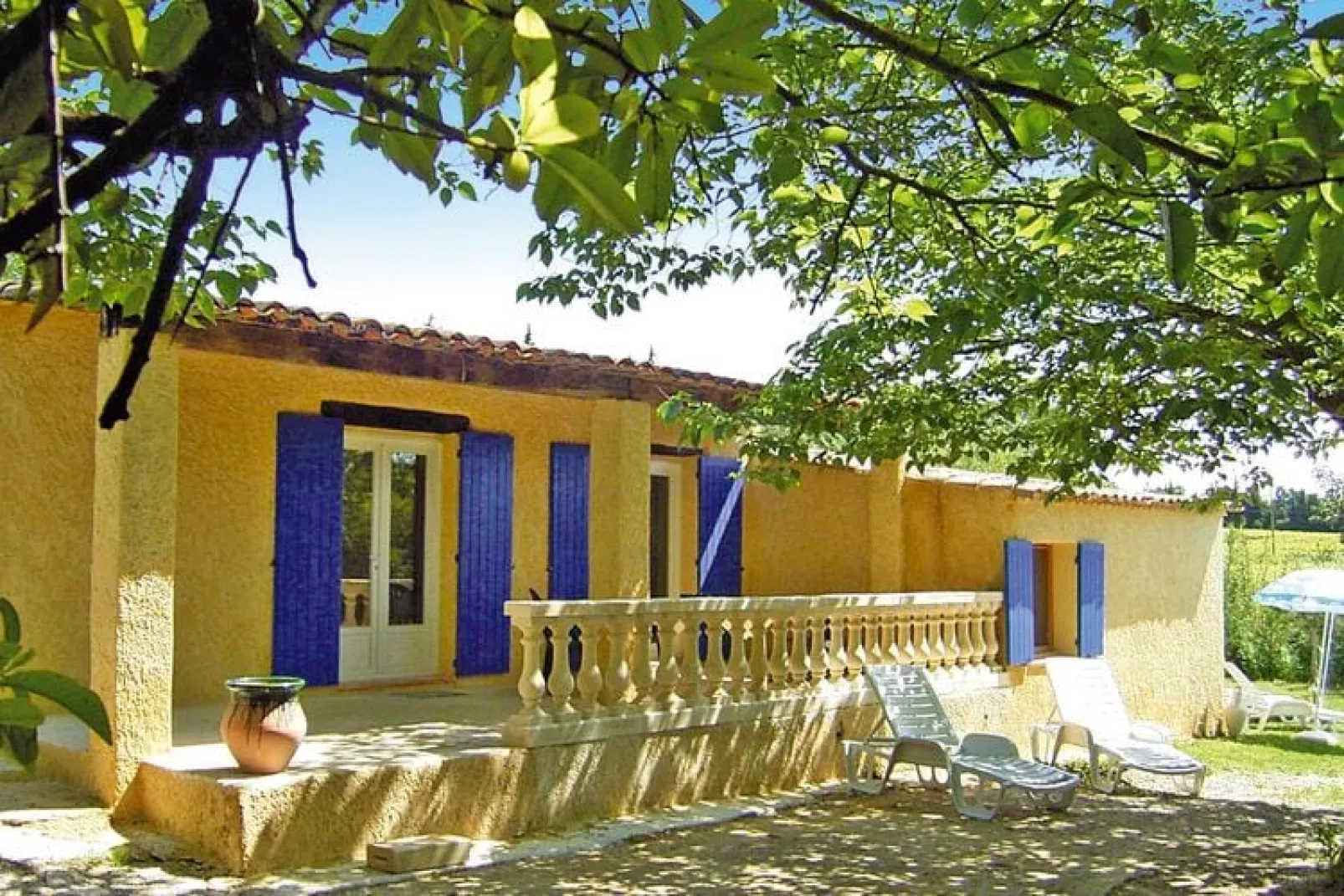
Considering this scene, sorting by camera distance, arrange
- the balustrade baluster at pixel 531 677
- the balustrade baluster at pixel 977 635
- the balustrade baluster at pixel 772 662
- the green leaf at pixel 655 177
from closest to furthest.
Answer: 1. the green leaf at pixel 655 177
2. the balustrade baluster at pixel 531 677
3. the balustrade baluster at pixel 772 662
4. the balustrade baluster at pixel 977 635

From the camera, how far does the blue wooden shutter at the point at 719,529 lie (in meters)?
12.9

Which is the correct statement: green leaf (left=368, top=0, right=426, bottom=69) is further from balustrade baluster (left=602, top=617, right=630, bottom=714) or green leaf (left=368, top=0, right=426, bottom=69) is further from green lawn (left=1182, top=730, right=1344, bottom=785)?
green lawn (left=1182, top=730, right=1344, bottom=785)

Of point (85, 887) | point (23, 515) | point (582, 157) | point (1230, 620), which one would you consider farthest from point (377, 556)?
point (1230, 620)

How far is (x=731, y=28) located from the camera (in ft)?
5.15

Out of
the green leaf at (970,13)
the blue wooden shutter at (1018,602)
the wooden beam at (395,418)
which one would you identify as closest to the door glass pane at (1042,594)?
the blue wooden shutter at (1018,602)

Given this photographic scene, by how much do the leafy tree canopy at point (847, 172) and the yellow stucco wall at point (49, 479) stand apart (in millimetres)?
3581

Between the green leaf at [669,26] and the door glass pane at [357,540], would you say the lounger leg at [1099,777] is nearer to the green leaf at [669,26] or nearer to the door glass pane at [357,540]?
the door glass pane at [357,540]

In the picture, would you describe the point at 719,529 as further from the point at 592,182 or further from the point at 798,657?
the point at 592,182

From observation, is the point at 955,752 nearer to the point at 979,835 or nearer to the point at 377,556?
the point at 979,835

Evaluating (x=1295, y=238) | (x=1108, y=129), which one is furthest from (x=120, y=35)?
(x=1295, y=238)

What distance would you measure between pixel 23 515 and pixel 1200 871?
26.2 feet

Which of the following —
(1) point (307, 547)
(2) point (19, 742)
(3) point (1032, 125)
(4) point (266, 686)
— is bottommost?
Result: (4) point (266, 686)

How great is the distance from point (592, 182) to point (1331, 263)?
50.6 inches

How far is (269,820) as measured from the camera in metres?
6.73
